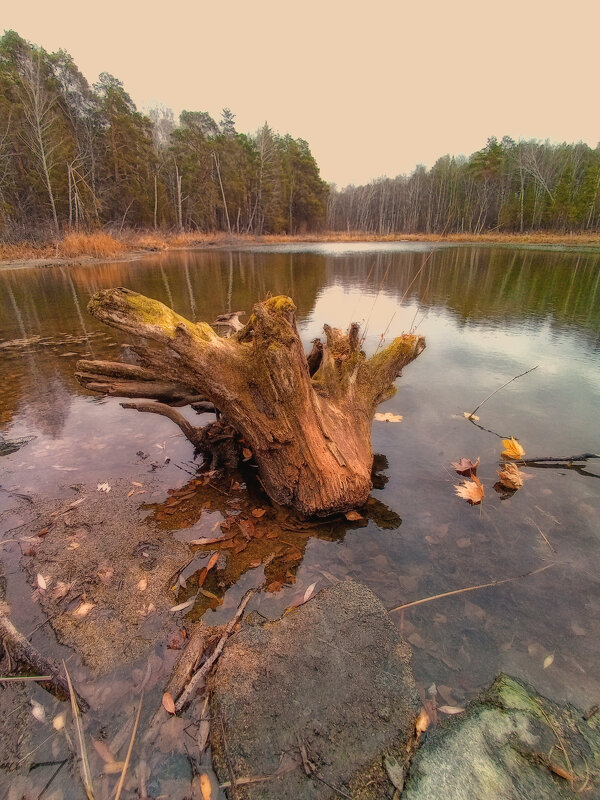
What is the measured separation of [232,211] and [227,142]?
7.54 metres

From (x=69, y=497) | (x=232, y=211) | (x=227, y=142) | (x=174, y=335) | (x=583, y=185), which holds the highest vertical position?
(x=227, y=142)

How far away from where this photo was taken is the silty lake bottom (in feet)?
6.36

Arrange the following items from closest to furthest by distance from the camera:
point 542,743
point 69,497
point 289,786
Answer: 1. point 289,786
2. point 542,743
3. point 69,497

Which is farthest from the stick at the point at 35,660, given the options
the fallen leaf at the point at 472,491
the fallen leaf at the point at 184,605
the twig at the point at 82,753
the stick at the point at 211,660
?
the fallen leaf at the point at 472,491

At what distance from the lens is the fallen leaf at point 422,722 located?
1.59 meters

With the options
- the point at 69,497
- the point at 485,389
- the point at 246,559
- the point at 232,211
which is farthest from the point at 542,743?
the point at 232,211

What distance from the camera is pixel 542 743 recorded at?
1517 millimetres

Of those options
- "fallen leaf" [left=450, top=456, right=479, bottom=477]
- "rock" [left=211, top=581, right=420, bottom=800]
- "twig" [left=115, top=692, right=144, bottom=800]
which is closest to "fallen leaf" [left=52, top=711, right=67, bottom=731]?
"twig" [left=115, top=692, right=144, bottom=800]

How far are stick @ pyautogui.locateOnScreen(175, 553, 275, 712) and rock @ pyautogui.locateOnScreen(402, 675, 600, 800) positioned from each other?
0.95 m

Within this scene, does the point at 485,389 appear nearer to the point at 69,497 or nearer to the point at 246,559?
the point at 246,559

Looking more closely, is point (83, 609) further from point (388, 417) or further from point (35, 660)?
point (388, 417)

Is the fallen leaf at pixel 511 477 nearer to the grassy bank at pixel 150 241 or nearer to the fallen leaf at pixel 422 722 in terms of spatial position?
the fallen leaf at pixel 422 722

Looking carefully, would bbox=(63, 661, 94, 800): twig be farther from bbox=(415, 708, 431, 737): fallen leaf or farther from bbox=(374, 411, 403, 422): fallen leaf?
bbox=(374, 411, 403, 422): fallen leaf

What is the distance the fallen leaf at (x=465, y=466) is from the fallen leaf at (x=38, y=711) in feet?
10.6
